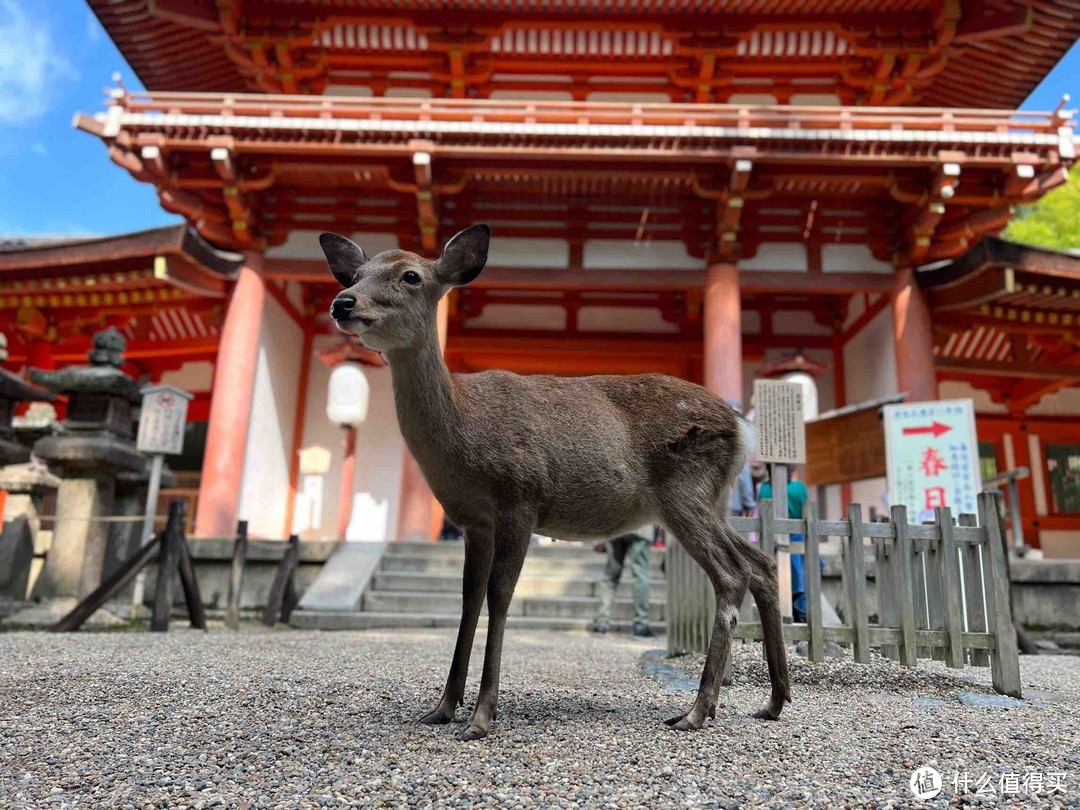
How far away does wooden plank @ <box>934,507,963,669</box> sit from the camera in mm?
4113

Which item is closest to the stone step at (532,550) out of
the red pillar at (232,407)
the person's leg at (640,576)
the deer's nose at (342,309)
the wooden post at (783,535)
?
the person's leg at (640,576)

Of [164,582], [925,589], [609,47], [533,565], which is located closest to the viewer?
[925,589]

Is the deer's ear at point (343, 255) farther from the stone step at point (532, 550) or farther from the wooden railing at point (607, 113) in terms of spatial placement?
the wooden railing at point (607, 113)

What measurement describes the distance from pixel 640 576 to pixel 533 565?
7.45 feet

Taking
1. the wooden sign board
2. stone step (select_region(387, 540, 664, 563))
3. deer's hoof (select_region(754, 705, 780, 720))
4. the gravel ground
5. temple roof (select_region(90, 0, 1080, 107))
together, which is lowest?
the gravel ground

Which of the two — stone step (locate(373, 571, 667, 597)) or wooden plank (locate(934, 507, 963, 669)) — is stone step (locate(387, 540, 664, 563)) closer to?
stone step (locate(373, 571, 667, 597))

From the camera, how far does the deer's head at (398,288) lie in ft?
8.11

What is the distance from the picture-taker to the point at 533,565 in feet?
30.6

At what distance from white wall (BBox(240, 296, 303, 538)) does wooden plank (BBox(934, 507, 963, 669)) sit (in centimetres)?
967

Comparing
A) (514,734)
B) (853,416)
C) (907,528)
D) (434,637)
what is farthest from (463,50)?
(514,734)

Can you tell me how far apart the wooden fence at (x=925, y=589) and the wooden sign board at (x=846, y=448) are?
208 inches

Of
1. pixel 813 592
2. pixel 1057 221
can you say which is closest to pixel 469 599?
pixel 813 592

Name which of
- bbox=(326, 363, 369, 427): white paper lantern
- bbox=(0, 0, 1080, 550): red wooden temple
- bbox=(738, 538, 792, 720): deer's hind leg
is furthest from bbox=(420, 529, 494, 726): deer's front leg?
bbox=(326, 363, 369, 427): white paper lantern

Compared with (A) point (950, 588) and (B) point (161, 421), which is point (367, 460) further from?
(A) point (950, 588)
